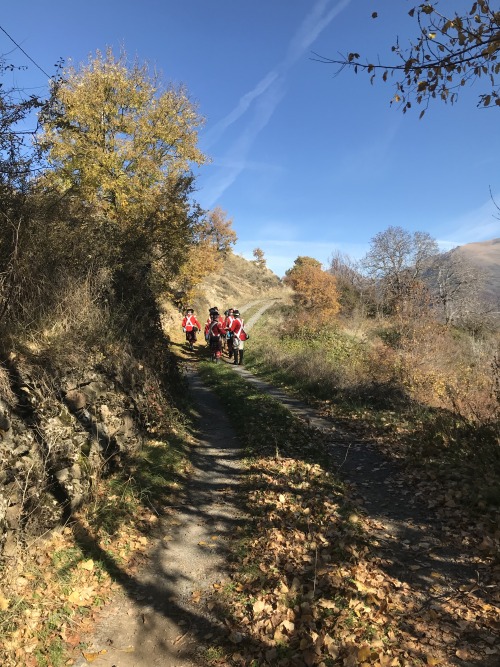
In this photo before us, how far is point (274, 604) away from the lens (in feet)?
13.6

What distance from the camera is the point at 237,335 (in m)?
18.1

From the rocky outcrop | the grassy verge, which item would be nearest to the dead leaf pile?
the grassy verge

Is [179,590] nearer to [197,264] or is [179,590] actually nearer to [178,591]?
[178,591]

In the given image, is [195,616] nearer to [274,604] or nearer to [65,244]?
[274,604]

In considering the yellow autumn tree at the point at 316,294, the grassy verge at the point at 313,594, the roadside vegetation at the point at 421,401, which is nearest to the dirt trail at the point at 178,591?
the grassy verge at the point at 313,594

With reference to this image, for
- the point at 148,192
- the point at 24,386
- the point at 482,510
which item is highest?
the point at 148,192

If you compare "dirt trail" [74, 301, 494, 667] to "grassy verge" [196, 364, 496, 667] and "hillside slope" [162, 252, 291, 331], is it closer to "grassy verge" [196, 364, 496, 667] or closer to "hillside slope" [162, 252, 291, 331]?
"grassy verge" [196, 364, 496, 667]

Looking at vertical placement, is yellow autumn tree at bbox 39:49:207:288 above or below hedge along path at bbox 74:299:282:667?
above

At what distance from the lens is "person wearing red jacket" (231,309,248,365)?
57.9ft

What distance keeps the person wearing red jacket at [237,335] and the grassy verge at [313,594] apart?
1115 centimetres

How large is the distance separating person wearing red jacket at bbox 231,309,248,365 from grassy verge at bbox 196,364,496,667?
11.1m

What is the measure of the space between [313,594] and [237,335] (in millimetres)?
14244

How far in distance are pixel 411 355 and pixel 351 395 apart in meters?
3.69

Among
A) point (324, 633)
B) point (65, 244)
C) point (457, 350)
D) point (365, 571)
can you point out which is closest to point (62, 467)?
point (324, 633)
